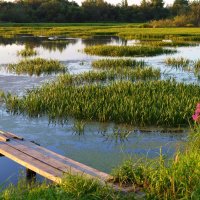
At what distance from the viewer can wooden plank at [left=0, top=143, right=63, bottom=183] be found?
19.6ft

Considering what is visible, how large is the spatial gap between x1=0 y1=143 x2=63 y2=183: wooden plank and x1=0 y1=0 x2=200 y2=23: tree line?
6523 centimetres

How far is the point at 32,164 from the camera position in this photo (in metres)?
6.40

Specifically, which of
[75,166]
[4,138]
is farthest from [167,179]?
[4,138]

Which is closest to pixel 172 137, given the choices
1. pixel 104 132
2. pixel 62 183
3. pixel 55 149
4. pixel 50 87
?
pixel 104 132

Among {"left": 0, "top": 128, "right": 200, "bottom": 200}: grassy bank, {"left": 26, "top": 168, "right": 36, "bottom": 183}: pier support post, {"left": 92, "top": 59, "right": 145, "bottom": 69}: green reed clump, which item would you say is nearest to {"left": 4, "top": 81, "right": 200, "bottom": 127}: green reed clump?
{"left": 26, "top": 168, "right": 36, "bottom": 183}: pier support post

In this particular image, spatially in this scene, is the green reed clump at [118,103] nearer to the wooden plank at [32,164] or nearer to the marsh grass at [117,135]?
the marsh grass at [117,135]

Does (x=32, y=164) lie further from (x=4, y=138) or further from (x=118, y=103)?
(x=118, y=103)

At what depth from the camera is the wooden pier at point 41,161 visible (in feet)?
19.7

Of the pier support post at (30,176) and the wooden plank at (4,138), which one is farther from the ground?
the wooden plank at (4,138)

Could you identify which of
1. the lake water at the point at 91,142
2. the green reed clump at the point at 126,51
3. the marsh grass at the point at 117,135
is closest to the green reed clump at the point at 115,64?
the green reed clump at the point at 126,51

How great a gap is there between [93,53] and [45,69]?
7670mm

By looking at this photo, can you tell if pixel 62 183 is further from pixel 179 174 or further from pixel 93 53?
pixel 93 53

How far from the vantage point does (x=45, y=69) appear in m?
18.1

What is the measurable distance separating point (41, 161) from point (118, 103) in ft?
13.8
